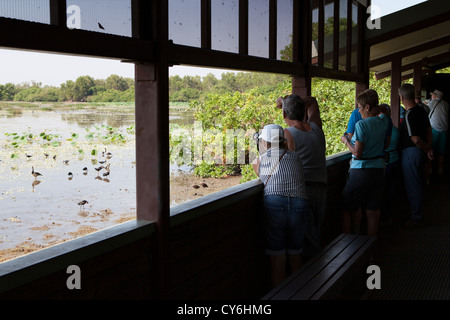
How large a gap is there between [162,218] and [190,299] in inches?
24.1

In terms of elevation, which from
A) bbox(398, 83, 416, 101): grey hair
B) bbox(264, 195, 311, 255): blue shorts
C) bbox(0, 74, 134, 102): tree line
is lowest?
bbox(264, 195, 311, 255): blue shorts

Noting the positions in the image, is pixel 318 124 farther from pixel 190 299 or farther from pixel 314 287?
pixel 190 299

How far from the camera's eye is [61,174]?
5184 millimetres

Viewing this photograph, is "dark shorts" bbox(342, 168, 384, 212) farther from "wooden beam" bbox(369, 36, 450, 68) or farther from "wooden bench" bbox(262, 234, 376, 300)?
"wooden beam" bbox(369, 36, 450, 68)

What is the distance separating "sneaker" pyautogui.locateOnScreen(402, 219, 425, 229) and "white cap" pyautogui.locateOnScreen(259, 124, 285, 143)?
319 cm

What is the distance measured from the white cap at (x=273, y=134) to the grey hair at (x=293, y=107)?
0.31 m

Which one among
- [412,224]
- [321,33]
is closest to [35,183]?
[321,33]

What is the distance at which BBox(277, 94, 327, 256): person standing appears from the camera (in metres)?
3.90

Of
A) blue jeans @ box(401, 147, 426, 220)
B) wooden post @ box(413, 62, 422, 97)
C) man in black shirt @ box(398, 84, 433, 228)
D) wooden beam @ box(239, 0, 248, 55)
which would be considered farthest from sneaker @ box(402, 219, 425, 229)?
wooden post @ box(413, 62, 422, 97)

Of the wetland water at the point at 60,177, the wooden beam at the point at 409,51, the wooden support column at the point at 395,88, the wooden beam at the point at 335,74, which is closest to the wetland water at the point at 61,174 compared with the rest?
the wetland water at the point at 60,177

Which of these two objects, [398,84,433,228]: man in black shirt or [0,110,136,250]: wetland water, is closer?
[0,110,136,250]: wetland water

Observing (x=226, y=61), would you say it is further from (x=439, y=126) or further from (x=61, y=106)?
(x=439, y=126)

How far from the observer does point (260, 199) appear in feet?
13.2

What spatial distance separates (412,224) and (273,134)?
331 centimetres
